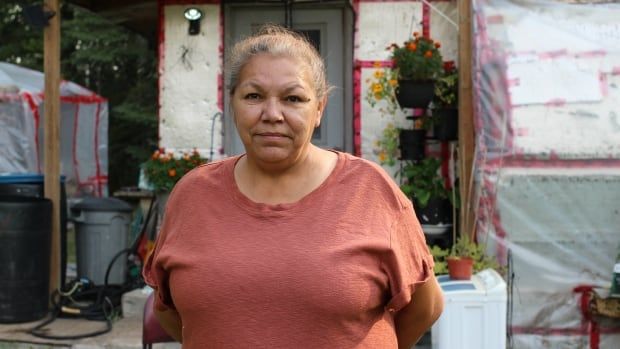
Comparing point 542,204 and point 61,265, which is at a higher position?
point 542,204

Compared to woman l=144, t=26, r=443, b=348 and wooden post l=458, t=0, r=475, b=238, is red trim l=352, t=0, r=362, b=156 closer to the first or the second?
wooden post l=458, t=0, r=475, b=238

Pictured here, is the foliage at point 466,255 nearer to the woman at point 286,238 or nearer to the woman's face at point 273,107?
the woman at point 286,238

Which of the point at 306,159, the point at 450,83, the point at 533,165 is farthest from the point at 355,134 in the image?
the point at 306,159

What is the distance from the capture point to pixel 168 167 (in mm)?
6254

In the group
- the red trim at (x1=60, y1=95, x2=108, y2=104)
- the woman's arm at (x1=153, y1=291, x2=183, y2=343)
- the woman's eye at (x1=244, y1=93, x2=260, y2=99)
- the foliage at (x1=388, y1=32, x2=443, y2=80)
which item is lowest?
the woman's arm at (x1=153, y1=291, x2=183, y2=343)

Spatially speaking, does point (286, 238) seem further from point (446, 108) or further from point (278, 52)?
point (446, 108)

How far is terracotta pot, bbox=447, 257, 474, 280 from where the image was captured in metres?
4.21

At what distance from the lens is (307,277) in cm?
159

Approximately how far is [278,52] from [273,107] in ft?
0.45

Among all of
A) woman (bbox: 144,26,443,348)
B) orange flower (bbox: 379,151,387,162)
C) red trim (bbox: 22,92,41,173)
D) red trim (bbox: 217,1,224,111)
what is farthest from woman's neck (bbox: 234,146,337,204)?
red trim (bbox: 22,92,41,173)

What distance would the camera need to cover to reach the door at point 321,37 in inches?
255

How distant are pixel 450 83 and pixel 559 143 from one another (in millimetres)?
997

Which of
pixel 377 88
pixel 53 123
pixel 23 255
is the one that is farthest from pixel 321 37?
pixel 23 255

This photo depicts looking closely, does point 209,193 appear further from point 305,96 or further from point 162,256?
point 305,96
